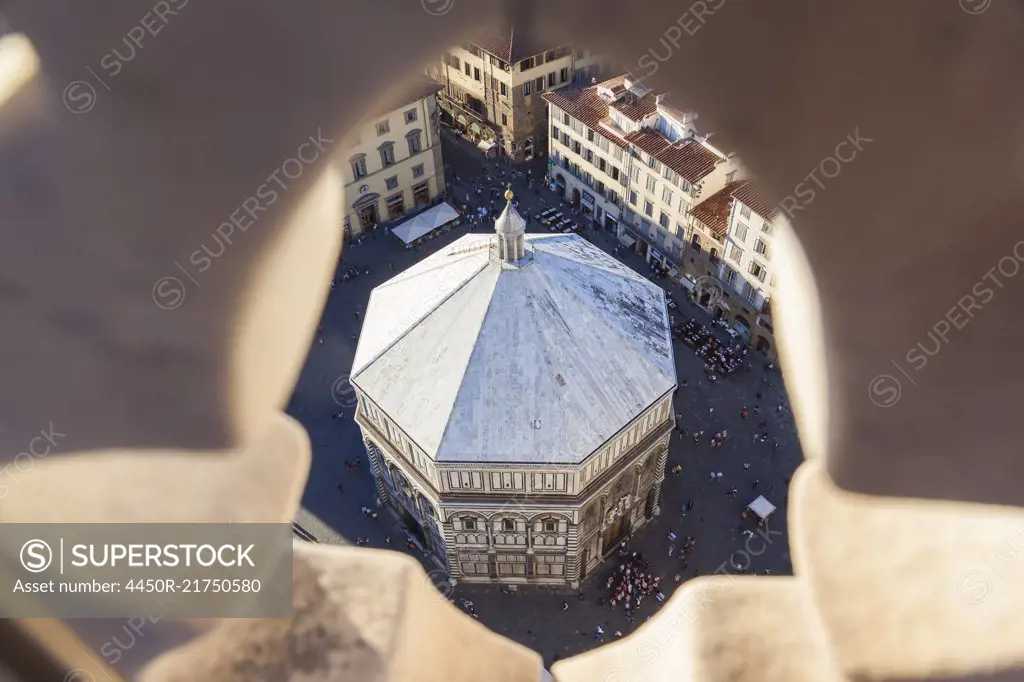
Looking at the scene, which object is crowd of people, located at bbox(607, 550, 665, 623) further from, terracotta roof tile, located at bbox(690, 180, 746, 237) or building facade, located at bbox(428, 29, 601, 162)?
building facade, located at bbox(428, 29, 601, 162)

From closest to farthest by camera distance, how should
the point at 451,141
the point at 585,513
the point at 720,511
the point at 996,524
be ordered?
the point at 996,524, the point at 585,513, the point at 720,511, the point at 451,141

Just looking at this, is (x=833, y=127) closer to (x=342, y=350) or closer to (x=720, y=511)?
(x=720, y=511)

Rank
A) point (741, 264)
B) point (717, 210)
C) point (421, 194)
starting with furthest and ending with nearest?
point (421, 194)
point (717, 210)
point (741, 264)

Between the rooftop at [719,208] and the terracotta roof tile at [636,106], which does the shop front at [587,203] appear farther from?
the rooftop at [719,208]

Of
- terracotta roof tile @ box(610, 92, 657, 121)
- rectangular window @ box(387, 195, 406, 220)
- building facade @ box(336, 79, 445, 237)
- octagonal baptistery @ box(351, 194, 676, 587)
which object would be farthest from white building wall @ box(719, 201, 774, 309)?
rectangular window @ box(387, 195, 406, 220)

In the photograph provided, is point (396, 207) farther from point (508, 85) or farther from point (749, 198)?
point (749, 198)

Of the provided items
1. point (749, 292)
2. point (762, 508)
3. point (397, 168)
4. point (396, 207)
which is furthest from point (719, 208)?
point (396, 207)

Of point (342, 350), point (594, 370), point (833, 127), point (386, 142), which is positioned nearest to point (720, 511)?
point (594, 370)
